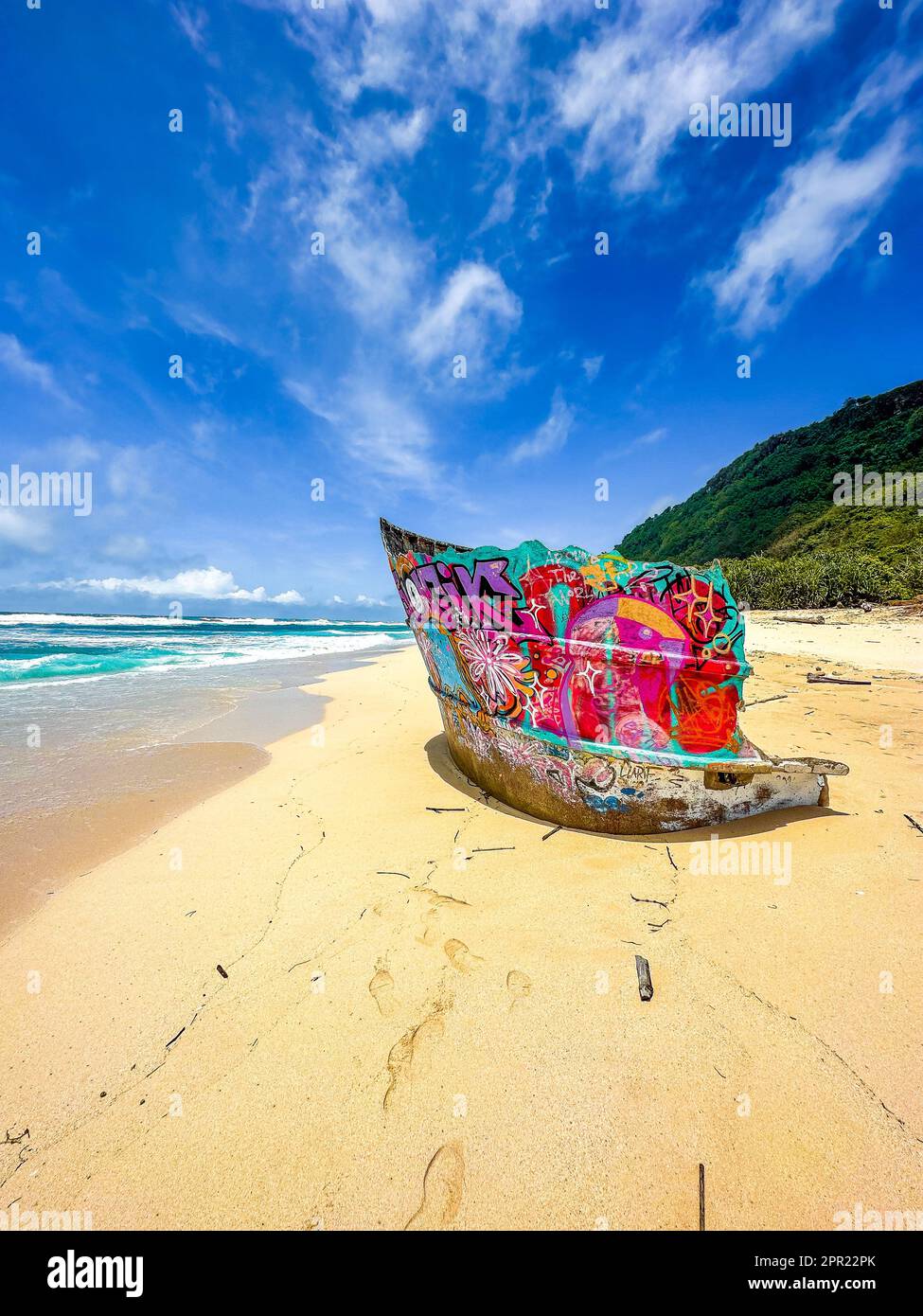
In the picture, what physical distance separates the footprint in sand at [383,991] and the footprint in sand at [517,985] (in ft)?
1.90

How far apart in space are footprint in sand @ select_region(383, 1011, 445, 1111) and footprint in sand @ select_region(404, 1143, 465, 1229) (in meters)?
0.28

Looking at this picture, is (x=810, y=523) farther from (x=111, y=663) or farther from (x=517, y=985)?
(x=517, y=985)

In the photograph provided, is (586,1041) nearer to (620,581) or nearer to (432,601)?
(620,581)

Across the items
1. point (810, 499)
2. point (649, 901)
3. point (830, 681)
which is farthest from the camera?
point (810, 499)

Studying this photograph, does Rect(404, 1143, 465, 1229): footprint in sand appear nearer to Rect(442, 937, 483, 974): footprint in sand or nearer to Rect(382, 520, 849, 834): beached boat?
Rect(442, 937, 483, 974): footprint in sand

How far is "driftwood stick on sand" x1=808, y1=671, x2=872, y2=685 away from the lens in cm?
930

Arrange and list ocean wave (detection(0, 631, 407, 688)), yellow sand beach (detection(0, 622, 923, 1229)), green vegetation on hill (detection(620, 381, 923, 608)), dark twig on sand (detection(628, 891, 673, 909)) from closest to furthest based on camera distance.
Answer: yellow sand beach (detection(0, 622, 923, 1229)) → dark twig on sand (detection(628, 891, 673, 909)) → ocean wave (detection(0, 631, 407, 688)) → green vegetation on hill (detection(620, 381, 923, 608))

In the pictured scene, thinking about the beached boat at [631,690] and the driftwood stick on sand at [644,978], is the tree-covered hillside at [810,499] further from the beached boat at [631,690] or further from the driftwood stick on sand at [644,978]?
the driftwood stick on sand at [644,978]

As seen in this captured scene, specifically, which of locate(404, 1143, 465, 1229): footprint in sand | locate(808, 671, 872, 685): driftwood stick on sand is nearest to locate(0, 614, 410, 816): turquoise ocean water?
locate(404, 1143, 465, 1229): footprint in sand

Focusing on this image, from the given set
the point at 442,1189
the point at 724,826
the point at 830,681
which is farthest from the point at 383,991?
the point at 830,681

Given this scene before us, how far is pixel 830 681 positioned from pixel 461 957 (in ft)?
34.5

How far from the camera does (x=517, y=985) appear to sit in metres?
2.31

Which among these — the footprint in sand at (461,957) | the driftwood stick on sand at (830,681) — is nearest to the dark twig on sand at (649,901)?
the footprint in sand at (461,957)
